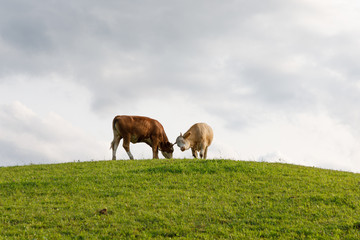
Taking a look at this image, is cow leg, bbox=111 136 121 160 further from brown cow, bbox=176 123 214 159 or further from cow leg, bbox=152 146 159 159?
brown cow, bbox=176 123 214 159

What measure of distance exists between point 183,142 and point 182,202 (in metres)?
14.4

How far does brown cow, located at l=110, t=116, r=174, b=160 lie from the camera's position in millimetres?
26859

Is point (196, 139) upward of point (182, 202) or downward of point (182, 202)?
upward

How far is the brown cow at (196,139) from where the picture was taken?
94.6 ft

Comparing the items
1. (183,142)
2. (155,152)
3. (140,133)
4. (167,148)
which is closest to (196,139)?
(183,142)

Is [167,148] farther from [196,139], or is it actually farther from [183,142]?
[196,139]

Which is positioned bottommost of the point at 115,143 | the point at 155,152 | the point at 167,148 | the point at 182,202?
the point at 182,202

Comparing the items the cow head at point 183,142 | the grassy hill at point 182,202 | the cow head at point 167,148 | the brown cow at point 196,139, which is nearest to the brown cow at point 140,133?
the cow head at point 167,148

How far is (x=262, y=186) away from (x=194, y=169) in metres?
3.70

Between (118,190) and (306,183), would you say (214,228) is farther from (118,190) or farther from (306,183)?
(306,183)

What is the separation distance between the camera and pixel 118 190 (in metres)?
16.3

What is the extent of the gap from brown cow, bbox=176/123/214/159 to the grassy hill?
8.04 meters

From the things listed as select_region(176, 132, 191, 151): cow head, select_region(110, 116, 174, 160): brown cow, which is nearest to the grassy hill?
select_region(110, 116, 174, 160): brown cow

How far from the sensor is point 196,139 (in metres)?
29.5
